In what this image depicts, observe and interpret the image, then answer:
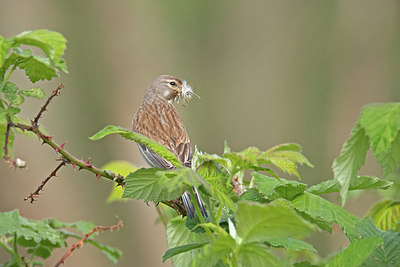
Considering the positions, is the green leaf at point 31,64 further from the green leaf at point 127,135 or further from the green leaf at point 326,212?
the green leaf at point 326,212

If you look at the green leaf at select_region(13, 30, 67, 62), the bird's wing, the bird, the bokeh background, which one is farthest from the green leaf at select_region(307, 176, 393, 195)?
the bokeh background

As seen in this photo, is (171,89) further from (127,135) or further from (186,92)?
(127,135)

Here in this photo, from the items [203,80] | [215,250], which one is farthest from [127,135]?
[203,80]

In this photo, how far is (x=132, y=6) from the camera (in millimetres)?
9531

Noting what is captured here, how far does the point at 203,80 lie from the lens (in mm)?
11250

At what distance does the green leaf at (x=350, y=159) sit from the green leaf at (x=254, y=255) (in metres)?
0.22

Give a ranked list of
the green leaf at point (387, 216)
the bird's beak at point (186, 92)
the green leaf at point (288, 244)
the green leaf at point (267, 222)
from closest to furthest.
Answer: the green leaf at point (267, 222), the green leaf at point (288, 244), the green leaf at point (387, 216), the bird's beak at point (186, 92)

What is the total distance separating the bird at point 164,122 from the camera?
110 inches

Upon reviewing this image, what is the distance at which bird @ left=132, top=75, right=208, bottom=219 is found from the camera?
2.80m

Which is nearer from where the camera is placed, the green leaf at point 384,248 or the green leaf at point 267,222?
the green leaf at point 267,222

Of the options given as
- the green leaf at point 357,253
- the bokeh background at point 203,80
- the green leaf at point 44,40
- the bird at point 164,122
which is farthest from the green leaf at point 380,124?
the bokeh background at point 203,80

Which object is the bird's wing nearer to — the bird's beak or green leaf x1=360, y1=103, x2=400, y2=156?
the bird's beak

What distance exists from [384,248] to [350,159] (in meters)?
0.31

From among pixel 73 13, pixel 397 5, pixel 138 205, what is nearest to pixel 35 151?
pixel 138 205
